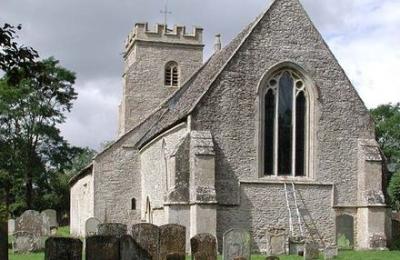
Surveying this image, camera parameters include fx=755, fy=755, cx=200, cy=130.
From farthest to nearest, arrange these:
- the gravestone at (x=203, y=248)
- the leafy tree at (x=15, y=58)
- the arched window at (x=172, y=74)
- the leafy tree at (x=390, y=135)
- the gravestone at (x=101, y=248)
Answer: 1. the leafy tree at (x=390, y=135)
2. the arched window at (x=172, y=74)
3. the gravestone at (x=203, y=248)
4. the gravestone at (x=101, y=248)
5. the leafy tree at (x=15, y=58)

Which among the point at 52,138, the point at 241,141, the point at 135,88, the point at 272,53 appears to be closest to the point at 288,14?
the point at 272,53

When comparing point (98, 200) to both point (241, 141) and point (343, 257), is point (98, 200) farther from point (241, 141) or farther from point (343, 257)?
point (343, 257)

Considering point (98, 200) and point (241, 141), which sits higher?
point (241, 141)

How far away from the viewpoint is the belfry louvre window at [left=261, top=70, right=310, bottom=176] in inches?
1124

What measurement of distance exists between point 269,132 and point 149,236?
13207 mm

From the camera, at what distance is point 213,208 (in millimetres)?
26328

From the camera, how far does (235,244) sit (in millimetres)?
19656

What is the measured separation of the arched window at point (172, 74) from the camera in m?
45.2

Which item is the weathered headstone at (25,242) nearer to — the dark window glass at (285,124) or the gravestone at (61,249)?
the dark window glass at (285,124)

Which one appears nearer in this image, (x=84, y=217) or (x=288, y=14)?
(x=288, y=14)

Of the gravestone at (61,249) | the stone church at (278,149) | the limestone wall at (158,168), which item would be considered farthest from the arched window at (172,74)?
the gravestone at (61,249)

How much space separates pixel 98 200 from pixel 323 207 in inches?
465

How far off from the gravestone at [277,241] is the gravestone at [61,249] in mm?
14265

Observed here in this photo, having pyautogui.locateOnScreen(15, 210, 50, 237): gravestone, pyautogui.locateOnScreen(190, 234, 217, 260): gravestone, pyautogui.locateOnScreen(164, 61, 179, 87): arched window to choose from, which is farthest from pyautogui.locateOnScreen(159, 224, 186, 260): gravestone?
pyautogui.locateOnScreen(164, 61, 179, 87): arched window
